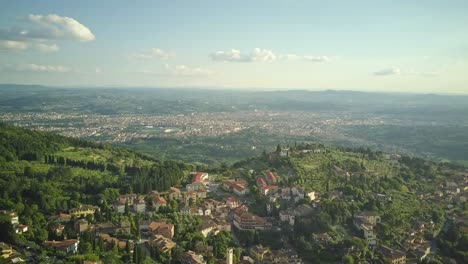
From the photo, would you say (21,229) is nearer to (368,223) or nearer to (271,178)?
(271,178)

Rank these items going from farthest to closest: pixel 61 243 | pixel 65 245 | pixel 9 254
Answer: pixel 61 243, pixel 65 245, pixel 9 254

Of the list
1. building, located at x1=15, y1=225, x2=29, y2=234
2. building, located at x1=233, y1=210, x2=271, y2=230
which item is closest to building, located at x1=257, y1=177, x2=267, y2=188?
building, located at x1=233, y1=210, x2=271, y2=230

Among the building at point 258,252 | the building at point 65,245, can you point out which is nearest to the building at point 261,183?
the building at point 258,252

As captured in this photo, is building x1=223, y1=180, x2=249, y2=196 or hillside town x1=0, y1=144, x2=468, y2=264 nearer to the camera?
hillside town x1=0, y1=144, x2=468, y2=264

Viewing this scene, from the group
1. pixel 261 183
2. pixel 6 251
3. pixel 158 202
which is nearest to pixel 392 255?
pixel 261 183

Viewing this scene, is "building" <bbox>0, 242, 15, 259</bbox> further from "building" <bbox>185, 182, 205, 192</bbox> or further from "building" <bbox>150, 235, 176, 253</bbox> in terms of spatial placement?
"building" <bbox>185, 182, 205, 192</bbox>
